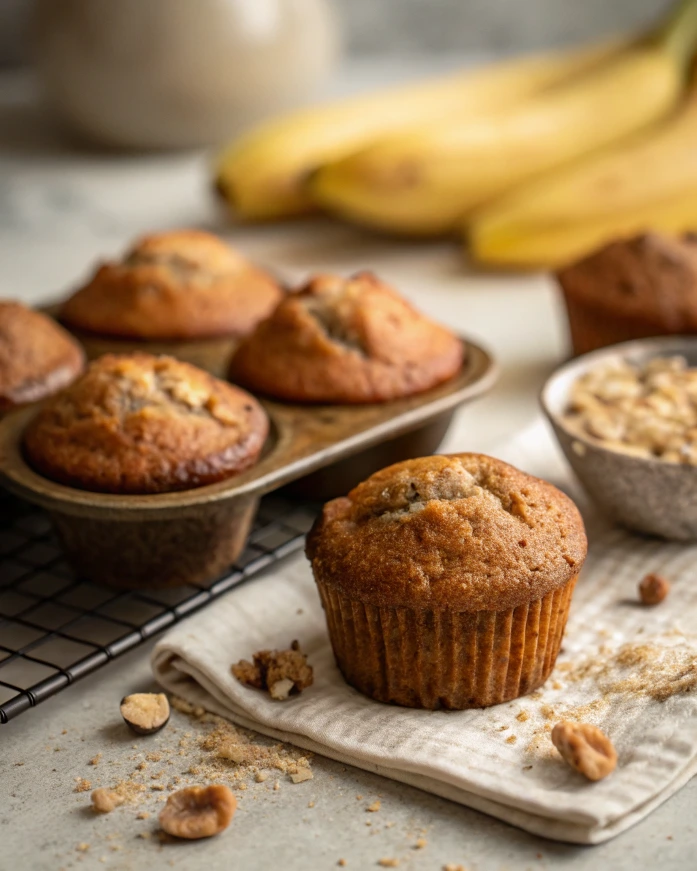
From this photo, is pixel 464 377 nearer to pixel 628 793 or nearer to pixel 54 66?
pixel 628 793

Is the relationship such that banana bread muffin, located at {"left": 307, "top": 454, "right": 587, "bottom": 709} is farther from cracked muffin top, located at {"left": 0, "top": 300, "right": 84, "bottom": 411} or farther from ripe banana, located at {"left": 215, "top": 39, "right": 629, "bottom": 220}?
ripe banana, located at {"left": 215, "top": 39, "right": 629, "bottom": 220}

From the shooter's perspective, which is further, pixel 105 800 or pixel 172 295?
pixel 172 295

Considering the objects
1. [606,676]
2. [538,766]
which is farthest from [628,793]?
[606,676]

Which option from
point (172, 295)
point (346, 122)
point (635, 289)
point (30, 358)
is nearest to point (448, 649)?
point (30, 358)

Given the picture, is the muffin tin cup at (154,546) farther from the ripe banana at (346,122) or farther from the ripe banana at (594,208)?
the ripe banana at (346,122)

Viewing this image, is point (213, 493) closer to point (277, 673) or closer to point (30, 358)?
point (277, 673)

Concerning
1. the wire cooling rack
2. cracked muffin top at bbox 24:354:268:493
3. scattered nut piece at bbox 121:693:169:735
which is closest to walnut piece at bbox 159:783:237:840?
scattered nut piece at bbox 121:693:169:735
